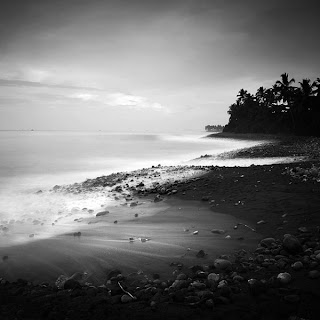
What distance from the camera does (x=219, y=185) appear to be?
9484mm

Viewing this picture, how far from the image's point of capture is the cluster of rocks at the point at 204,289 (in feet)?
9.27

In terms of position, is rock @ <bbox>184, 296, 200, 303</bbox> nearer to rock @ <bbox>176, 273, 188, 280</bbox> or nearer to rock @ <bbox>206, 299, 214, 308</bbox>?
rock @ <bbox>206, 299, 214, 308</bbox>

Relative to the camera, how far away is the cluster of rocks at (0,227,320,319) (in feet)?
9.27

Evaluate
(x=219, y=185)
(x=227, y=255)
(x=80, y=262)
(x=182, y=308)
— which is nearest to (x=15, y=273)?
(x=80, y=262)

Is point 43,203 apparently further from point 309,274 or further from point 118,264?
point 309,274

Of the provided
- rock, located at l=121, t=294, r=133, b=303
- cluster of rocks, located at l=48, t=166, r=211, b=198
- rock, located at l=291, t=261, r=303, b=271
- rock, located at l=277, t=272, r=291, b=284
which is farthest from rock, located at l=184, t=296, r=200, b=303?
cluster of rocks, located at l=48, t=166, r=211, b=198

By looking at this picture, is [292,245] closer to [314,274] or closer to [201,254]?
[314,274]

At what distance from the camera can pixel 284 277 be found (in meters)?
3.14

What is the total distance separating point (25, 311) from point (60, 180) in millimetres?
12715

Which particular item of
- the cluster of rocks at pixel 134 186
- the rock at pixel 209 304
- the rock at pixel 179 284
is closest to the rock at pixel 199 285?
the rock at pixel 179 284

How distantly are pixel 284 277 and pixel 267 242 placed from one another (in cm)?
133

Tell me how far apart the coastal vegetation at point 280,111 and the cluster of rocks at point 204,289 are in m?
46.5

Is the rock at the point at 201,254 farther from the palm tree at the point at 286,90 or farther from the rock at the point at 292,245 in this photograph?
the palm tree at the point at 286,90

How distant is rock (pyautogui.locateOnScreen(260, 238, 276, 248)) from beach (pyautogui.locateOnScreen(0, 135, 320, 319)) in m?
0.04
